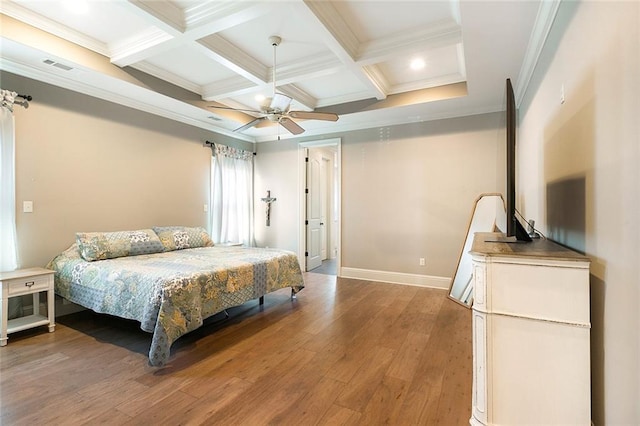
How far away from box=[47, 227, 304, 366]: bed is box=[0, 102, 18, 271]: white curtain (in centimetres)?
37

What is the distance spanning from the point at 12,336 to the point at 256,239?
375cm

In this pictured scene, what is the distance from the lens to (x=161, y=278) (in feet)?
7.79

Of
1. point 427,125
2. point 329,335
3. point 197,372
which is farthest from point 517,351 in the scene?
point 427,125

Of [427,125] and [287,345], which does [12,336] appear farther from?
[427,125]

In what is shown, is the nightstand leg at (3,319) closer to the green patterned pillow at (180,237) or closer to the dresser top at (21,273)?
the dresser top at (21,273)

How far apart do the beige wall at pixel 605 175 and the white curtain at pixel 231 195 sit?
466 cm

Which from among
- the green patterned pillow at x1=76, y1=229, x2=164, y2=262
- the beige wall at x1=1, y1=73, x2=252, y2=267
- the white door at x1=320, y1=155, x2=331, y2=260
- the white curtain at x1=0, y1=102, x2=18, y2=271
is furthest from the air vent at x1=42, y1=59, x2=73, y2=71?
the white door at x1=320, y1=155, x2=331, y2=260

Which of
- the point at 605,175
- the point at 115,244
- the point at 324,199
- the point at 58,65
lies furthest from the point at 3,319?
the point at 324,199

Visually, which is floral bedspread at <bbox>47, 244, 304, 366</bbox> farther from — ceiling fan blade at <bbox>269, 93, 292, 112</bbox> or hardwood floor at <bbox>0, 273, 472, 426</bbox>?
ceiling fan blade at <bbox>269, 93, 292, 112</bbox>

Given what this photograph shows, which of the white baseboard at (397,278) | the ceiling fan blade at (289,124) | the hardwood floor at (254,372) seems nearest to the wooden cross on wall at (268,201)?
the white baseboard at (397,278)

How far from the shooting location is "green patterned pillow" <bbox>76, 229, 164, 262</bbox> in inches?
Result: 122

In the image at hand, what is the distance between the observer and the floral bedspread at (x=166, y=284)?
2.29 meters

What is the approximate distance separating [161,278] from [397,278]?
344 centimetres

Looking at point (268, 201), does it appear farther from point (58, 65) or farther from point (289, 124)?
point (58, 65)
